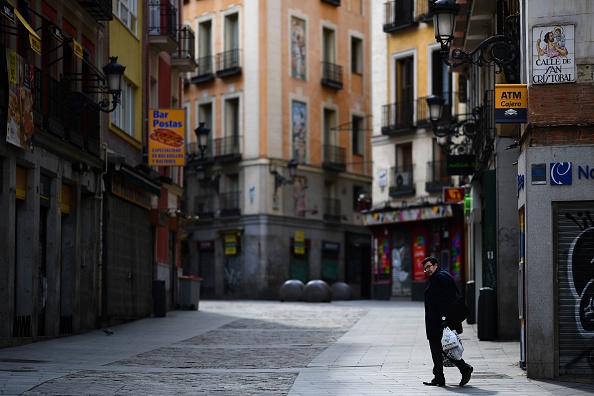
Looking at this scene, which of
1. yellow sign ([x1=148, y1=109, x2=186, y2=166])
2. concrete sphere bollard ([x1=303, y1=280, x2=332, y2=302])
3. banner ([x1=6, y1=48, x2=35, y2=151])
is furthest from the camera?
concrete sphere bollard ([x1=303, y1=280, x2=332, y2=302])

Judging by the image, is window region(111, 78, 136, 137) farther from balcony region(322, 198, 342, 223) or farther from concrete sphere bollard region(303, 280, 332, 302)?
balcony region(322, 198, 342, 223)

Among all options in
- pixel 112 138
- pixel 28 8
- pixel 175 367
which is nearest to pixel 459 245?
pixel 112 138

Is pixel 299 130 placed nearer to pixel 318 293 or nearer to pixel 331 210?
pixel 331 210

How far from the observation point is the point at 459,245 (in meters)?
47.8

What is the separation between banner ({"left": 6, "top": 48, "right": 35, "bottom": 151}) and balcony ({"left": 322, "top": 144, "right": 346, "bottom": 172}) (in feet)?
124

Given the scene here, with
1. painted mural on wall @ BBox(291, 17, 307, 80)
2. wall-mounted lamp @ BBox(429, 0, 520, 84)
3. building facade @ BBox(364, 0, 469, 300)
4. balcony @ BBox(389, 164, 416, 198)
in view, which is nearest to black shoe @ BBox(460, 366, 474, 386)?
wall-mounted lamp @ BBox(429, 0, 520, 84)

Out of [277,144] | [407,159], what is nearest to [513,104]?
[407,159]

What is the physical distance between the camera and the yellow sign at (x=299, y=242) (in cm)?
5750

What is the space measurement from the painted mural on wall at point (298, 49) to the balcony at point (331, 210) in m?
6.23

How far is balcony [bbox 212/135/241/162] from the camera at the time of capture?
56.9 meters

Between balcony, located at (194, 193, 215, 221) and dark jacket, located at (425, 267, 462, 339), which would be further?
balcony, located at (194, 193, 215, 221)

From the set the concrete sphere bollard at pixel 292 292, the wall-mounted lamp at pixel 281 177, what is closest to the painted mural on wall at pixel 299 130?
the wall-mounted lamp at pixel 281 177

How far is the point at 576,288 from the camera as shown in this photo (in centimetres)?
1491

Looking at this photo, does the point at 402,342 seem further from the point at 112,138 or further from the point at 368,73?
the point at 368,73
